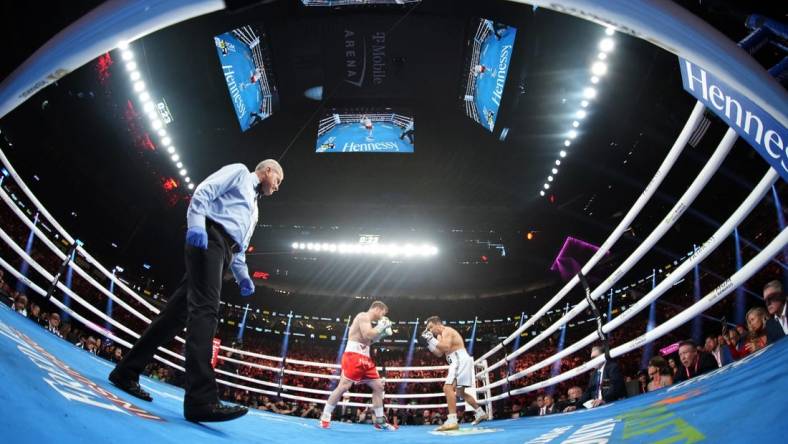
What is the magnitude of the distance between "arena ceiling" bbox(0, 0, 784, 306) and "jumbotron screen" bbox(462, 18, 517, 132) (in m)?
0.22

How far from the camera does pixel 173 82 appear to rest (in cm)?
688

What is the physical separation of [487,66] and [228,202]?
622cm

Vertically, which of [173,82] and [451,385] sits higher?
[173,82]

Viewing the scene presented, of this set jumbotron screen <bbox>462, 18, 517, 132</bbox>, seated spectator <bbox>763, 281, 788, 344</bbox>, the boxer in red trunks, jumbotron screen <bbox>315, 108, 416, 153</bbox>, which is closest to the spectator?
the boxer in red trunks

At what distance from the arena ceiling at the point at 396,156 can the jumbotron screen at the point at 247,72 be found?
0.21 m

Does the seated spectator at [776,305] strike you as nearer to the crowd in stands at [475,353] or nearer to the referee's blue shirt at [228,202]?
the crowd in stands at [475,353]

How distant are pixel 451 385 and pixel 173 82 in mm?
7508

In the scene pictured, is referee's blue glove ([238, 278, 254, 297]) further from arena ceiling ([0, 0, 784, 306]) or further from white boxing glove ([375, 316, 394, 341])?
arena ceiling ([0, 0, 784, 306])

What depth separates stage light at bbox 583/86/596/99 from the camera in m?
6.91

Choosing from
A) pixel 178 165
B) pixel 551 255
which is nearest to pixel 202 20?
pixel 178 165

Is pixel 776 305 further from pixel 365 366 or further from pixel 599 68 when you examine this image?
pixel 599 68

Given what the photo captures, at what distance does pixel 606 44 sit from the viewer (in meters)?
5.95

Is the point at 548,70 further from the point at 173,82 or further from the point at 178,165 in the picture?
the point at 178,165

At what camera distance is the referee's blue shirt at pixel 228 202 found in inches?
69.7
